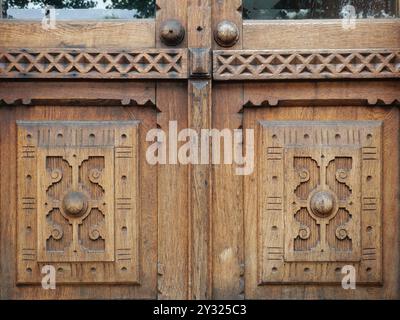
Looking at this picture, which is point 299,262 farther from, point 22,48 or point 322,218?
point 22,48

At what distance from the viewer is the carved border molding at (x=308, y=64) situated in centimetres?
190

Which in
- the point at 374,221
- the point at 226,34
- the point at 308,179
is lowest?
the point at 374,221

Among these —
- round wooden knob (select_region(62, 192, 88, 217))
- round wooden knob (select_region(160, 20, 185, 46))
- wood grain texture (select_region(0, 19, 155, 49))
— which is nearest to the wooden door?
round wooden knob (select_region(160, 20, 185, 46))

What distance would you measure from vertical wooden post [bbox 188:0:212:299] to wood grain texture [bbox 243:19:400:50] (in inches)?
5.2

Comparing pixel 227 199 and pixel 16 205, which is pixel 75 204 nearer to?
pixel 16 205

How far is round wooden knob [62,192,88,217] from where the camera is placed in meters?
1.90

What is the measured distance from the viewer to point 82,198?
1.92m

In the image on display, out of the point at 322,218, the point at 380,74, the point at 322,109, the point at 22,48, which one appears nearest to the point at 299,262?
the point at 322,218

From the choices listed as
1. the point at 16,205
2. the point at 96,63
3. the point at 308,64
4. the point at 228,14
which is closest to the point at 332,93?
the point at 308,64

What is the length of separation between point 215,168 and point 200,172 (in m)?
0.06

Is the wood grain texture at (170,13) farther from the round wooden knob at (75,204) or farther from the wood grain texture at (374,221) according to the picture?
the round wooden knob at (75,204)

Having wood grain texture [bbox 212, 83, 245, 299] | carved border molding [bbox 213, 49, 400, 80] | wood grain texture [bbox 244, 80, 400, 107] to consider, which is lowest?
wood grain texture [bbox 212, 83, 245, 299]
